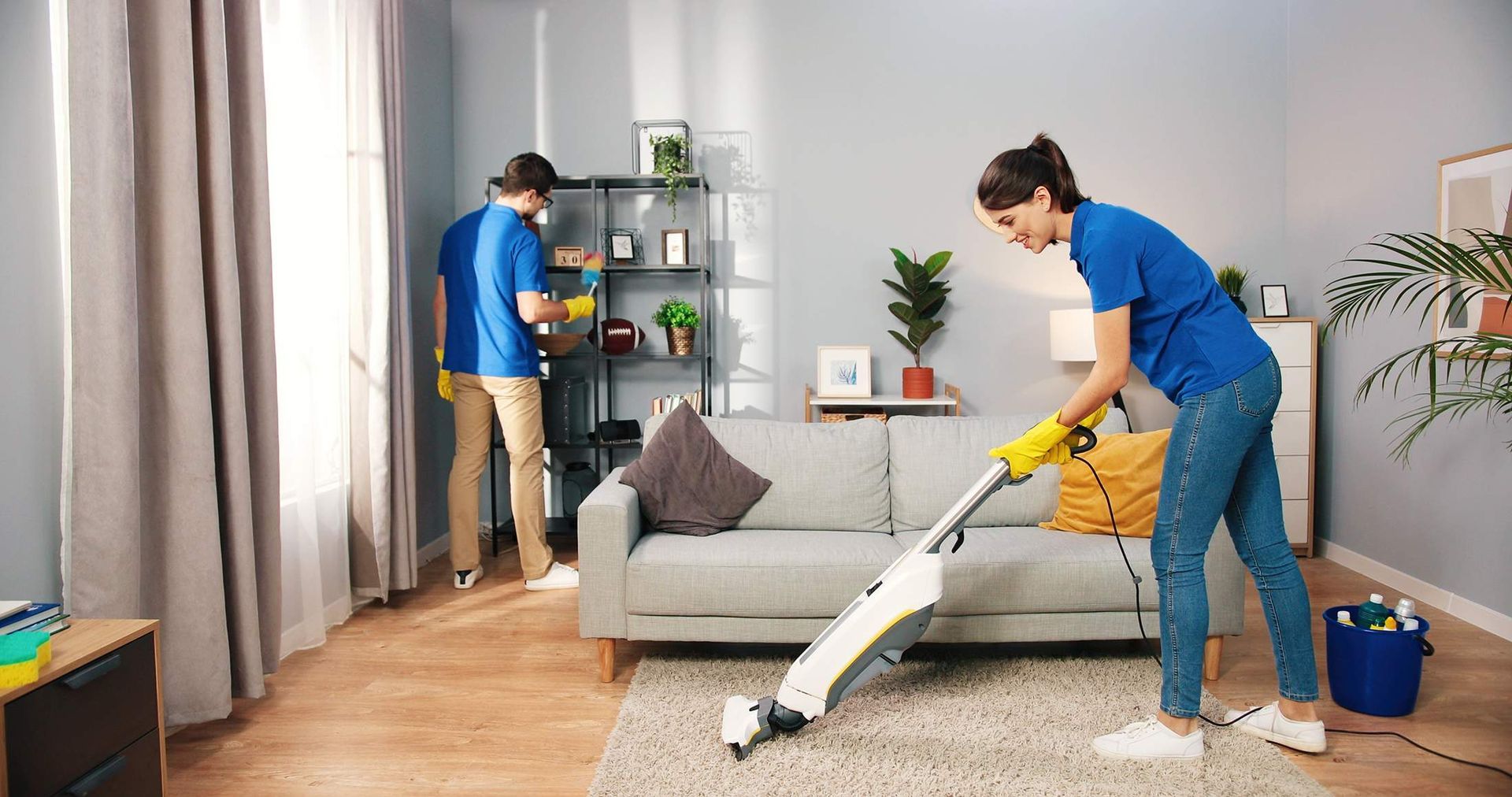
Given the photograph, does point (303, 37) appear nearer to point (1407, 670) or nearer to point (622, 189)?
point (622, 189)

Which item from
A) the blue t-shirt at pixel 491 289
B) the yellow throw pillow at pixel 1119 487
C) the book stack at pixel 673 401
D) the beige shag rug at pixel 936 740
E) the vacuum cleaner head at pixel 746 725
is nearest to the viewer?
the beige shag rug at pixel 936 740

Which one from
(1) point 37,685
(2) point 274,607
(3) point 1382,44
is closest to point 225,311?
(2) point 274,607

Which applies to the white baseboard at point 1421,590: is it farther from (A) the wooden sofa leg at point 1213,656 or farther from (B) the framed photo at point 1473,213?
(A) the wooden sofa leg at point 1213,656

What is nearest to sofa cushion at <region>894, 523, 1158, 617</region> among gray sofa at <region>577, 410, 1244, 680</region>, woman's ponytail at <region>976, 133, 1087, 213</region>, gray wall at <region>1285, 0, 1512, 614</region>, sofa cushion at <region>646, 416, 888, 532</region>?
gray sofa at <region>577, 410, 1244, 680</region>

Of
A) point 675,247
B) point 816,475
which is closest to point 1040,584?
point 816,475

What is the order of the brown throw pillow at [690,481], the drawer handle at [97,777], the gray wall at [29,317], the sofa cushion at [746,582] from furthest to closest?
1. the brown throw pillow at [690,481]
2. the sofa cushion at [746,582]
3. the gray wall at [29,317]
4. the drawer handle at [97,777]

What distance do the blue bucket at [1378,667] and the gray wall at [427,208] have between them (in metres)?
3.24

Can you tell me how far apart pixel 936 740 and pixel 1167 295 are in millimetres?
1106

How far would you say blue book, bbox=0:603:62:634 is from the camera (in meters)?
1.45

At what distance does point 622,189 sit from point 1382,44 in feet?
10.3

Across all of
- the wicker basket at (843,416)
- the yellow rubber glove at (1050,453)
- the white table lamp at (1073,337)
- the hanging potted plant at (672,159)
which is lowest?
the wicker basket at (843,416)

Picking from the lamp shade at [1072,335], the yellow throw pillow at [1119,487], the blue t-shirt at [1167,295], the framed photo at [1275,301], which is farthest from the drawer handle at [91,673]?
the framed photo at [1275,301]

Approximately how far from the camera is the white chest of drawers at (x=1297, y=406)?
3750 millimetres

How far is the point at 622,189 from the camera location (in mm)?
4250
